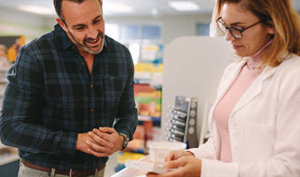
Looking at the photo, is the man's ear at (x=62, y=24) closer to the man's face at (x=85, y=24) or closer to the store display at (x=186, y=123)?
the man's face at (x=85, y=24)

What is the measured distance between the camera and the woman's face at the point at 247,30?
1100 millimetres

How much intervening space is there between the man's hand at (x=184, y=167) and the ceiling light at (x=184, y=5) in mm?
8711

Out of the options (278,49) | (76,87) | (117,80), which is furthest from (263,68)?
(76,87)

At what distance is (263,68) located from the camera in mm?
1160

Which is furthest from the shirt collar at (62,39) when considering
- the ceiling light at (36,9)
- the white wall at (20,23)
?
the white wall at (20,23)

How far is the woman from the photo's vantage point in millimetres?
1002

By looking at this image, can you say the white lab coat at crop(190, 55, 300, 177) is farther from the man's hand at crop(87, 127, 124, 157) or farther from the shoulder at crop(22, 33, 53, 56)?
the shoulder at crop(22, 33, 53, 56)

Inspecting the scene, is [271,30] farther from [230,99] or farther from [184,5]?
[184,5]

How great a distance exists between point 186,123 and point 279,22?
126 cm

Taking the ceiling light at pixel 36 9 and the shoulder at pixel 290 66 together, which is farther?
the ceiling light at pixel 36 9

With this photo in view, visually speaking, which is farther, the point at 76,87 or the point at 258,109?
the point at 76,87

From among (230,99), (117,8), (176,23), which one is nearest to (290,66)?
(230,99)

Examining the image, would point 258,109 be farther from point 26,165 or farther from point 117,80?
point 26,165

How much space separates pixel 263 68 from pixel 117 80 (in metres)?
0.85
